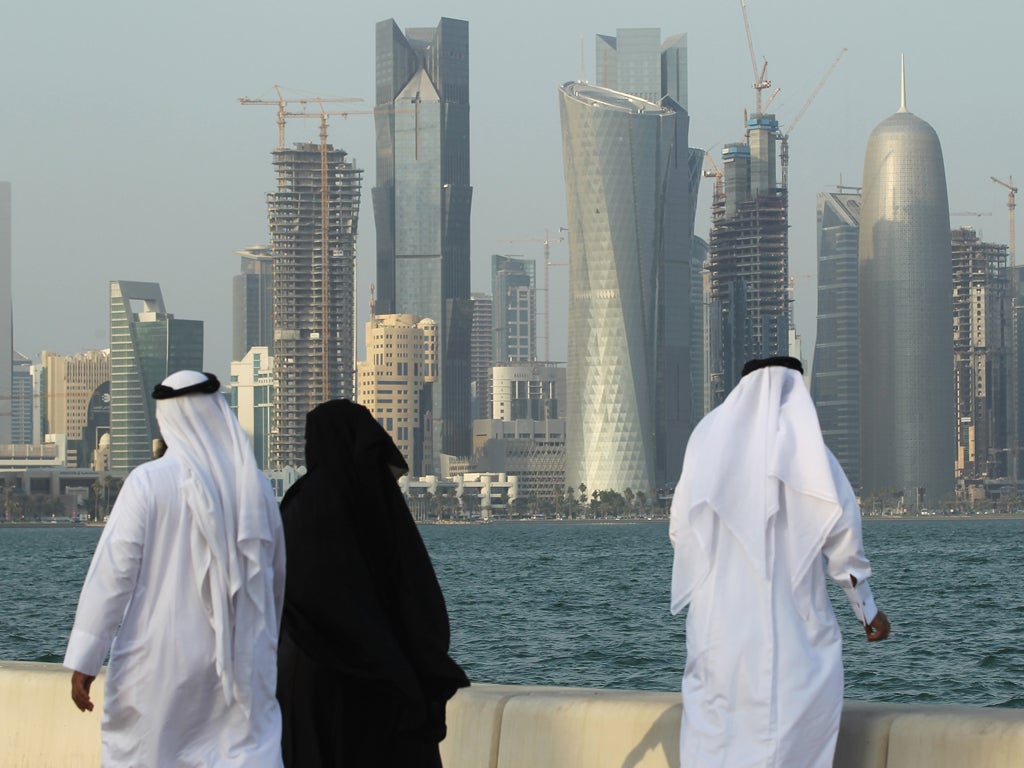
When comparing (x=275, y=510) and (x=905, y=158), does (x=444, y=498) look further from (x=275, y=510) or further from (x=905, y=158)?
(x=275, y=510)

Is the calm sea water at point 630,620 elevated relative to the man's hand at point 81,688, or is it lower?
lower

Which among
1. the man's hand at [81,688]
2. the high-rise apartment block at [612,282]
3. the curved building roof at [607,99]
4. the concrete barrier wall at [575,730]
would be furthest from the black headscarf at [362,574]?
the curved building roof at [607,99]

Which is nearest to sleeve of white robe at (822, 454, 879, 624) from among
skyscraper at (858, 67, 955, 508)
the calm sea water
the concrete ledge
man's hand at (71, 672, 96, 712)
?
man's hand at (71, 672, 96, 712)

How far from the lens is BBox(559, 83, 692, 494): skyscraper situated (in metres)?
173

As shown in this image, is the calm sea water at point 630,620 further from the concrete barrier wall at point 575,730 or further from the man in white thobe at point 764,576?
the man in white thobe at point 764,576

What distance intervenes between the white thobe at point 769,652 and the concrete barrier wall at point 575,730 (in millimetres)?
441

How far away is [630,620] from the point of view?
145ft

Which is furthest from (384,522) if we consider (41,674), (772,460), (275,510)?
(41,674)

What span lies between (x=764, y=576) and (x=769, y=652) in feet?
0.77


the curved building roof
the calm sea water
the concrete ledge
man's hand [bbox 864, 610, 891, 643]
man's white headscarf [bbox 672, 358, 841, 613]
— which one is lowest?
the calm sea water

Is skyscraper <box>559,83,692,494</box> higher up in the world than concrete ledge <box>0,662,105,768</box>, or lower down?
higher up

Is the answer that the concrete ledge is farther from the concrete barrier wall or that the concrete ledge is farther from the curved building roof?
the curved building roof

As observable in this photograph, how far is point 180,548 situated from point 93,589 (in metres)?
0.28

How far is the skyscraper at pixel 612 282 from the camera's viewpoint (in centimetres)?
17262
